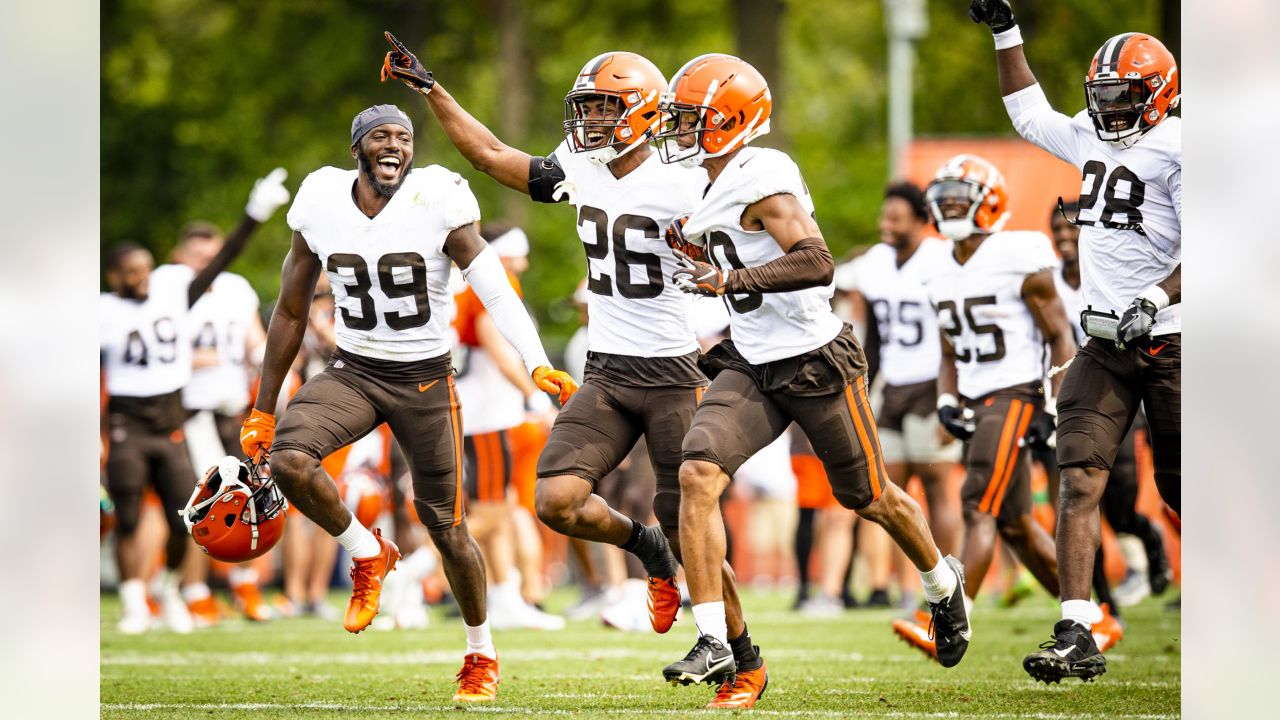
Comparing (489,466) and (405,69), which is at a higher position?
(405,69)

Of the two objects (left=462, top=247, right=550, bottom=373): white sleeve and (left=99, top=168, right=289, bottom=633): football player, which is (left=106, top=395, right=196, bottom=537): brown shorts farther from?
(left=462, top=247, right=550, bottom=373): white sleeve

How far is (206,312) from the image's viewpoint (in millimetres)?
9914

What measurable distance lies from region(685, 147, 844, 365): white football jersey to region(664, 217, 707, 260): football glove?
53 mm

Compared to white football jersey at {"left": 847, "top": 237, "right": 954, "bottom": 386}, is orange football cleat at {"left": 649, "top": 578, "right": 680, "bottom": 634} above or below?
below

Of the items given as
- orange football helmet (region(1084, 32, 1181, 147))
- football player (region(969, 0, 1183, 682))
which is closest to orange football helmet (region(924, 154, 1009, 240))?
football player (region(969, 0, 1183, 682))

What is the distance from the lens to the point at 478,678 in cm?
592

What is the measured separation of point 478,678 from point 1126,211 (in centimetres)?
296

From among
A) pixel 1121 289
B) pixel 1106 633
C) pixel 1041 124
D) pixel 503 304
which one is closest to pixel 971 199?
pixel 1041 124

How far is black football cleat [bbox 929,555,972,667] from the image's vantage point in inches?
232

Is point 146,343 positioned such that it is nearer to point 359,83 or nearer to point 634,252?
point 634,252
